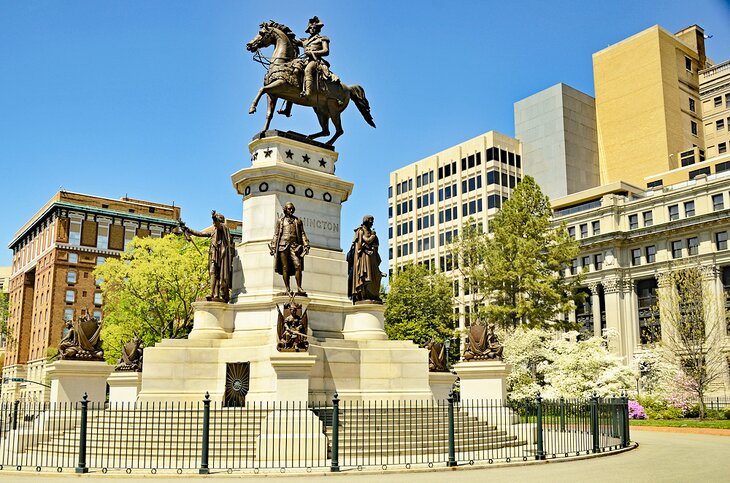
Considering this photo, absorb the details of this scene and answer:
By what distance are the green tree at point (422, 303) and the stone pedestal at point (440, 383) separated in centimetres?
3258

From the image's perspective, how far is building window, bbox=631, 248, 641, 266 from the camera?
78.1 meters

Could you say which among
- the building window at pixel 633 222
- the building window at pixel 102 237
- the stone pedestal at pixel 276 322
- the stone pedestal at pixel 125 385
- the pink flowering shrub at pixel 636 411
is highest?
the building window at pixel 102 237

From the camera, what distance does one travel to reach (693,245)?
240 feet

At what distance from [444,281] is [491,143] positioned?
40.5 m

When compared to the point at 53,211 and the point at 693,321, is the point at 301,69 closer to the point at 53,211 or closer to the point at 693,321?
the point at 693,321

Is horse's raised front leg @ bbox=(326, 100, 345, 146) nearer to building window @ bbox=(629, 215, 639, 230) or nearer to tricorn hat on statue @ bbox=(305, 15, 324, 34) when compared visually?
tricorn hat on statue @ bbox=(305, 15, 324, 34)

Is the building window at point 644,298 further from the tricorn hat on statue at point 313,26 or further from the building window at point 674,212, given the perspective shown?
the tricorn hat on statue at point 313,26

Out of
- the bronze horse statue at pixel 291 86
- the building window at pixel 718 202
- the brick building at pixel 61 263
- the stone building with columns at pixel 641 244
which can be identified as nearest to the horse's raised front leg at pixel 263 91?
the bronze horse statue at pixel 291 86

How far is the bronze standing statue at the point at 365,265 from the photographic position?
84.1 feet

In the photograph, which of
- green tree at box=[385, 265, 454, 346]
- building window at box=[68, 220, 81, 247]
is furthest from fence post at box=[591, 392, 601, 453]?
building window at box=[68, 220, 81, 247]

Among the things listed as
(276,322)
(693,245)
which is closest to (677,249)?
(693,245)

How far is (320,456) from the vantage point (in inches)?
705

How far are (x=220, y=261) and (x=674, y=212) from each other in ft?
203

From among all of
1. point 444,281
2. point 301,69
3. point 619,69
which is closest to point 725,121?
point 619,69
